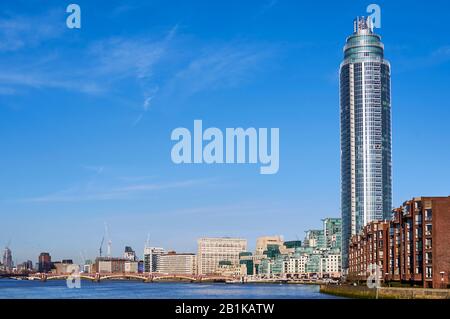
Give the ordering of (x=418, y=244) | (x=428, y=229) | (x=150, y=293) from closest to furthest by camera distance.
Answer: (x=428, y=229) < (x=418, y=244) < (x=150, y=293)

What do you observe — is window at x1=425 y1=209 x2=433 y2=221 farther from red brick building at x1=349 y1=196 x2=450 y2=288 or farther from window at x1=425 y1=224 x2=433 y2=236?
window at x1=425 y1=224 x2=433 y2=236

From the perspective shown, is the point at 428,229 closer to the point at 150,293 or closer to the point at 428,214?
the point at 428,214

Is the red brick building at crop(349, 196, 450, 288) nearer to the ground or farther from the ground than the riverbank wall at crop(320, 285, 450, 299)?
farther from the ground

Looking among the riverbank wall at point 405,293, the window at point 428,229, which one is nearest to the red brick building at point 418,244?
the window at point 428,229

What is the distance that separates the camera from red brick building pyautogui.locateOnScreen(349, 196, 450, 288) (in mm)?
71375

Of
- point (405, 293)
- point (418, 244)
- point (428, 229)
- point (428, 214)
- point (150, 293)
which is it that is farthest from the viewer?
point (150, 293)

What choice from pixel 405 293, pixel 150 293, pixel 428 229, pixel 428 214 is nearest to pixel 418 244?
pixel 428 229

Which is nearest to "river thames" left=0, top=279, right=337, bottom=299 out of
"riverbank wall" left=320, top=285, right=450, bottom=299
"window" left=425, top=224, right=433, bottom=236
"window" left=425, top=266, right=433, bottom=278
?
"riverbank wall" left=320, top=285, right=450, bottom=299

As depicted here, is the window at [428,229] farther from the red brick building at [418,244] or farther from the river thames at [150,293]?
the river thames at [150,293]

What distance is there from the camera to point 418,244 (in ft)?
248
